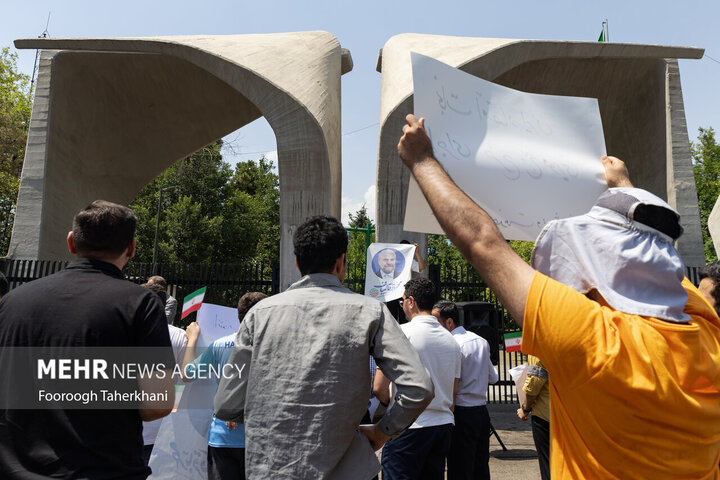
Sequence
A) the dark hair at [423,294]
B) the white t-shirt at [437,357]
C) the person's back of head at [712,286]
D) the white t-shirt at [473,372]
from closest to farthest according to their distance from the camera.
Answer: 1. the person's back of head at [712,286]
2. the white t-shirt at [437,357]
3. the dark hair at [423,294]
4. the white t-shirt at [473,372]

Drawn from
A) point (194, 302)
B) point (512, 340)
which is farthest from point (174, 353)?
point (512, 340)

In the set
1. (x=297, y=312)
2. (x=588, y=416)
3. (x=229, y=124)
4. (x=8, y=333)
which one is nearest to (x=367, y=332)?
(x=297, y=312)

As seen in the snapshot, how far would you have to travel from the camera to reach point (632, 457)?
1.12m

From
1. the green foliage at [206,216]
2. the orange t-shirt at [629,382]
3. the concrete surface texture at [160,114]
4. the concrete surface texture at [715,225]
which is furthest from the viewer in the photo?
the green foliage at [206,216]

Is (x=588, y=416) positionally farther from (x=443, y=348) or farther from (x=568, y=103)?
(x=443, y=348)

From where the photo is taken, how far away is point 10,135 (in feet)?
73.2

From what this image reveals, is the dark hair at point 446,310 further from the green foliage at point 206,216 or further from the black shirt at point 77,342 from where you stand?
the green foliage at point 206,216

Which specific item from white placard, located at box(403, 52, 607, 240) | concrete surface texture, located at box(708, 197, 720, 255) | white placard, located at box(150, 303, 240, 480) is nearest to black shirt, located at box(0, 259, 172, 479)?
white placard, located at box(403, 52, 607, 240)

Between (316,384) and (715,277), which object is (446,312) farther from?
(316,384)

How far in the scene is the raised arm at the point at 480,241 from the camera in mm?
1157

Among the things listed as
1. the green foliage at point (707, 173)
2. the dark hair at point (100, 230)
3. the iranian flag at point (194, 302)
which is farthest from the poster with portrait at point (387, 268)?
the green foliage at point (707, 173)

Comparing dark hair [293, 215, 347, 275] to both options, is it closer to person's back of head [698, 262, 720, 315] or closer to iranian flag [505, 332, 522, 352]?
person's back of head [698, 262, 720, 315]

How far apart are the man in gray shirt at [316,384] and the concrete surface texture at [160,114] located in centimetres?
776

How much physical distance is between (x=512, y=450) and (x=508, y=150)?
674 cm
